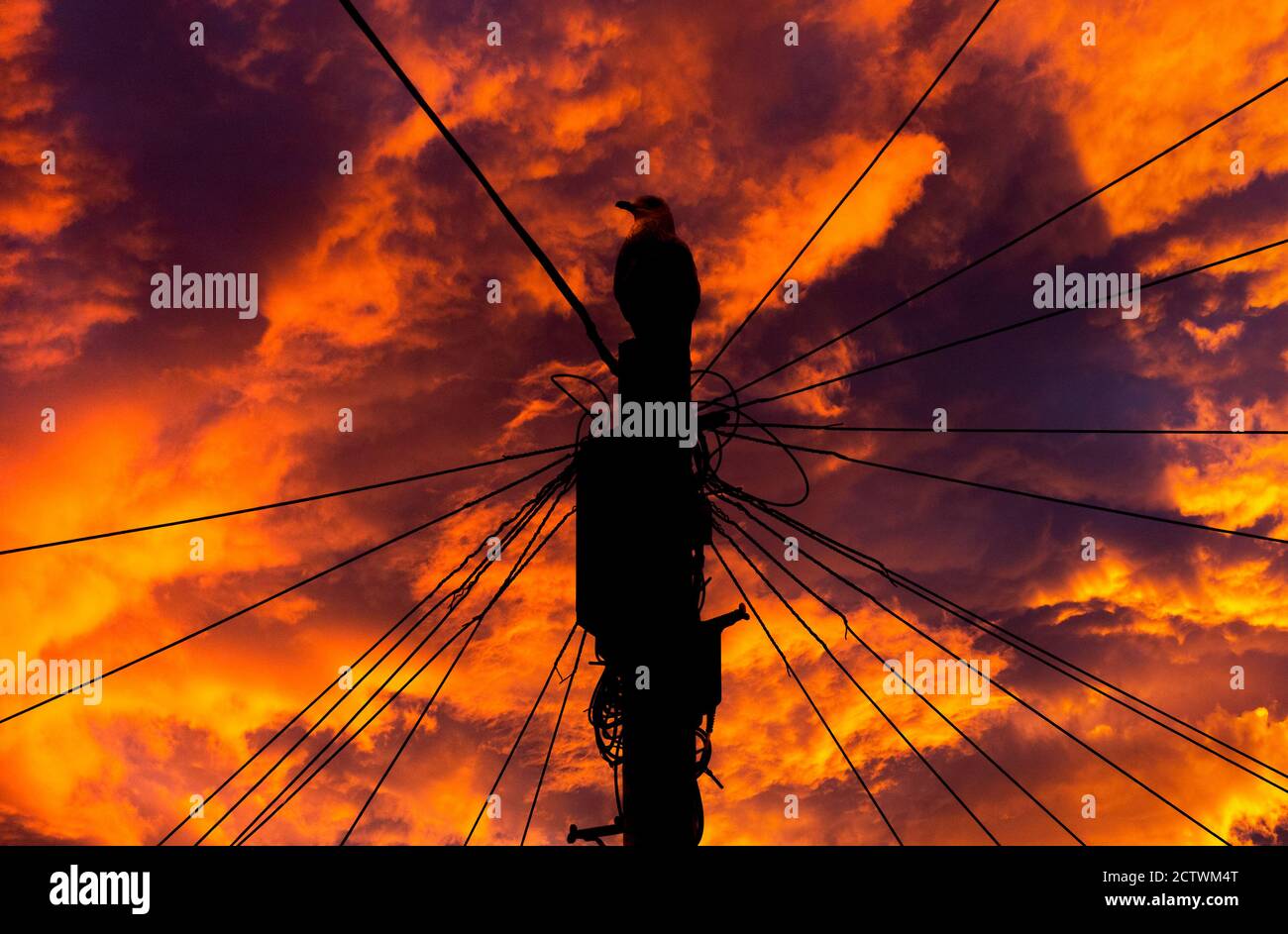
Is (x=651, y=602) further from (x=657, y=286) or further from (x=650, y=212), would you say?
(x=650, y=212)

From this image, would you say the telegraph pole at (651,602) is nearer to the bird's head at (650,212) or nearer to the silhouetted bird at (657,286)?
the silhouetted bird at (657,286)

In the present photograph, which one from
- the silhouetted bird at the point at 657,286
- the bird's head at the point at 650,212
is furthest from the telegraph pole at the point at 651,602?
the bird's head at the point at 650,212

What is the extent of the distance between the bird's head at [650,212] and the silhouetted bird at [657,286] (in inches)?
0.5

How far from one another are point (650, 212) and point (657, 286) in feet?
2.58

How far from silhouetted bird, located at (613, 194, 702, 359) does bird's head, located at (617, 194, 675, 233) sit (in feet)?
0.04

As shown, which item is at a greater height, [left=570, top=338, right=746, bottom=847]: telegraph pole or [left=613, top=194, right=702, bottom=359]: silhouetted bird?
[left=613, top=194, right=702, bottom=359]: silhouetted bird

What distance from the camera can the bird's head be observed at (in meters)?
7.35

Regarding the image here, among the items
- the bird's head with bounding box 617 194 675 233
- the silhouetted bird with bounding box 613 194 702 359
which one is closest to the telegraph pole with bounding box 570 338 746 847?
the silhouetted bird with bounding box 613 194 702 359

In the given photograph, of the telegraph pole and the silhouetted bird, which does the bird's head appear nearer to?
the silhouetted bird

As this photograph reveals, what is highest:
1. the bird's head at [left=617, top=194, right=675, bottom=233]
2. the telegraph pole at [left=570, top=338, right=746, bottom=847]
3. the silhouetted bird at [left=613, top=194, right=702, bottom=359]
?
the bird's head at [left=617, top=194, right=675, bottom=233]

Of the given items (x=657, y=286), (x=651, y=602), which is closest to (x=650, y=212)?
(x=657, y=286)
